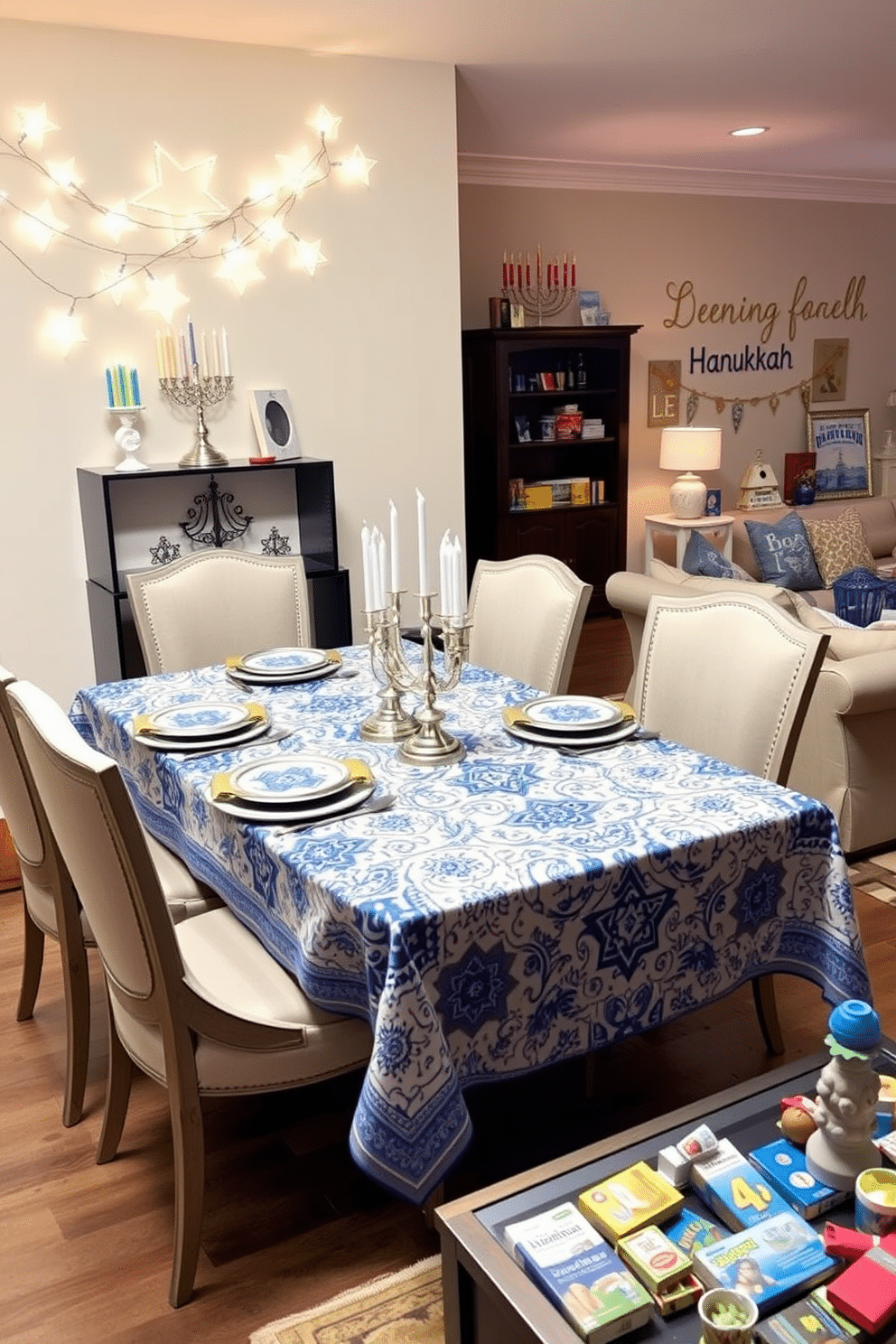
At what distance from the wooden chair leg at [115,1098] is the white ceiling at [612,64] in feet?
9.96

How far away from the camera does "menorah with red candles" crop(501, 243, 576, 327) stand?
6715mm

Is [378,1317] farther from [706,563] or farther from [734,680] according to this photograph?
[706,563]

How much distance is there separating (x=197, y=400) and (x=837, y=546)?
3983mm

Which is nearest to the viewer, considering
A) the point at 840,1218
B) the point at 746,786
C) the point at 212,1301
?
the point at 840,1218

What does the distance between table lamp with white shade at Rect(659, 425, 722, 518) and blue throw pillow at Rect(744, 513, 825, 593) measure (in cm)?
46

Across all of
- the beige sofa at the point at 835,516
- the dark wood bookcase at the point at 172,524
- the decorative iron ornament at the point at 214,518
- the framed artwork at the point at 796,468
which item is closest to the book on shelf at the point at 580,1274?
the dark wood bookcase at the point at 172,524

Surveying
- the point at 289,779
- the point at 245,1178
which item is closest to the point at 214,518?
the point at 289,779

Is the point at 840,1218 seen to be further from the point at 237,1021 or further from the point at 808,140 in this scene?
the point at 808,140

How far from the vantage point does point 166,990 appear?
1778 mm

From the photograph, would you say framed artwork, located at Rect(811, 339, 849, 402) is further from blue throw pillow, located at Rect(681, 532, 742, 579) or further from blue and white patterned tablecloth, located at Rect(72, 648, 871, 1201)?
blue and white patterned tablecloth, located at Rect(72, 648, 871, 1201)

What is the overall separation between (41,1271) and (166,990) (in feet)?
2.18

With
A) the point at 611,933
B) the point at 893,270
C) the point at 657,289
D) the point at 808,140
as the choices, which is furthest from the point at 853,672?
the point at 893,270

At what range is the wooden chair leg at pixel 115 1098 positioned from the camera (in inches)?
84.5

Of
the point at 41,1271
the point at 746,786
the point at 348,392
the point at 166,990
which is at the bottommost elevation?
the point at 41,1271
